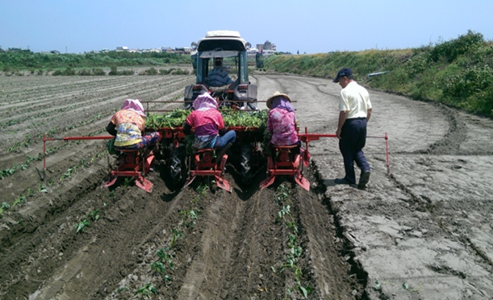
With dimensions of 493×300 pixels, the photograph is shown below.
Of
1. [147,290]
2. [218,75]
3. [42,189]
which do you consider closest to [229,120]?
[218,75]

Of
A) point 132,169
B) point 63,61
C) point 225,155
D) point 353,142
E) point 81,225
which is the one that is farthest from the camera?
point 63,61

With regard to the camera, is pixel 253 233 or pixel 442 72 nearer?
pixel 253 233

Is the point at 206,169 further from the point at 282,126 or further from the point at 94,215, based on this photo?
the point at 94,215

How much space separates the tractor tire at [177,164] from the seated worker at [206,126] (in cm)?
70

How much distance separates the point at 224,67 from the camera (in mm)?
10344

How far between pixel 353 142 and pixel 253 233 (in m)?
2.66

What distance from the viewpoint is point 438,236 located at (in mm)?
5344

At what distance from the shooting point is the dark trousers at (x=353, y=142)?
696 centimetres

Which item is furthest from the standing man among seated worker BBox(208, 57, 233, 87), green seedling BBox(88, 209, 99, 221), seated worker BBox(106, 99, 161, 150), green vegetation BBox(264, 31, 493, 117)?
green vegetation BBox(264, 31, 493, 117)

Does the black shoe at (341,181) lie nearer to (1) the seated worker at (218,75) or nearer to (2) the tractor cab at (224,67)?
(2) the tractor cab at (224,67)

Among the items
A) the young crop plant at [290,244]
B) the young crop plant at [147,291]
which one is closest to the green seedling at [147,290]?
the young crop plant at [147,291]

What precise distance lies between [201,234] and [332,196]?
2.58 meters

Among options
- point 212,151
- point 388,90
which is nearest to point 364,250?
point 212,151

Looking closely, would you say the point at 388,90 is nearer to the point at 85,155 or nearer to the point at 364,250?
the point at 85,155
